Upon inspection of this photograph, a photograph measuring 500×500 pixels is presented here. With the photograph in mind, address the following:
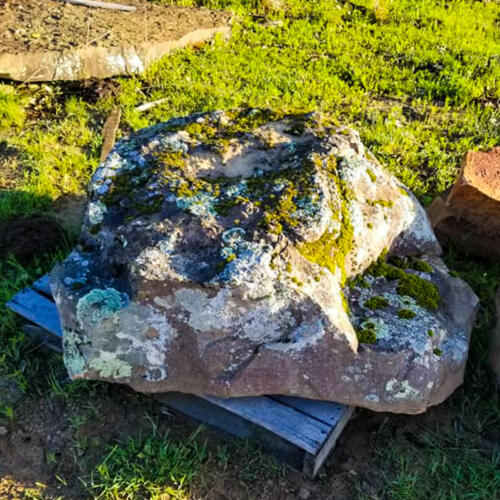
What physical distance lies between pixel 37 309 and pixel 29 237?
94 centimetres

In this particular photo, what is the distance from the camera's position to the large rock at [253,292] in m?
2.82

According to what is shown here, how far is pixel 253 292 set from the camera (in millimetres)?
2773

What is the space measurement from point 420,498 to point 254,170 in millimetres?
2004

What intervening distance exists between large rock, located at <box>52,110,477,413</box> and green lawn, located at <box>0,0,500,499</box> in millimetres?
423

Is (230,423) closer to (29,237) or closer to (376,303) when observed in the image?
(376,303)

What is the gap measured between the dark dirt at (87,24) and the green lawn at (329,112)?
1.39 ft

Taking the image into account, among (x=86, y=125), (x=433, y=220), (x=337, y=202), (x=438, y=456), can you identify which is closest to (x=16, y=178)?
(x=86, y=125)

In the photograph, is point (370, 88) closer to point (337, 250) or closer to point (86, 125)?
point (86, 125)

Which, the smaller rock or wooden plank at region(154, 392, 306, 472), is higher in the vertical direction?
wooden plank at region(154, 392, 306, 472)

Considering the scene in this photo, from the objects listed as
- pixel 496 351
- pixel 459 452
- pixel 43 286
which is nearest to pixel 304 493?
pixel 459 452

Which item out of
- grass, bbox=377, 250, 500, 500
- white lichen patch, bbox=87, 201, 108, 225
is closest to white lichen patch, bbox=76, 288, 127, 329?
white lichen patch, bbox=87, 201, 108, 225

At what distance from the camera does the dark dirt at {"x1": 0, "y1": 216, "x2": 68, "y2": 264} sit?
4.22 meters

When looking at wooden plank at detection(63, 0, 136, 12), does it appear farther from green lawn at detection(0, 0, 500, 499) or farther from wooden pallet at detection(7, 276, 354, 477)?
wooden pallet at detection(7, 276, 354, 477)

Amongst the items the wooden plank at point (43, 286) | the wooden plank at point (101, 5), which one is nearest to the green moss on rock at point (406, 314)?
the wooden plank at point (43, 286)
